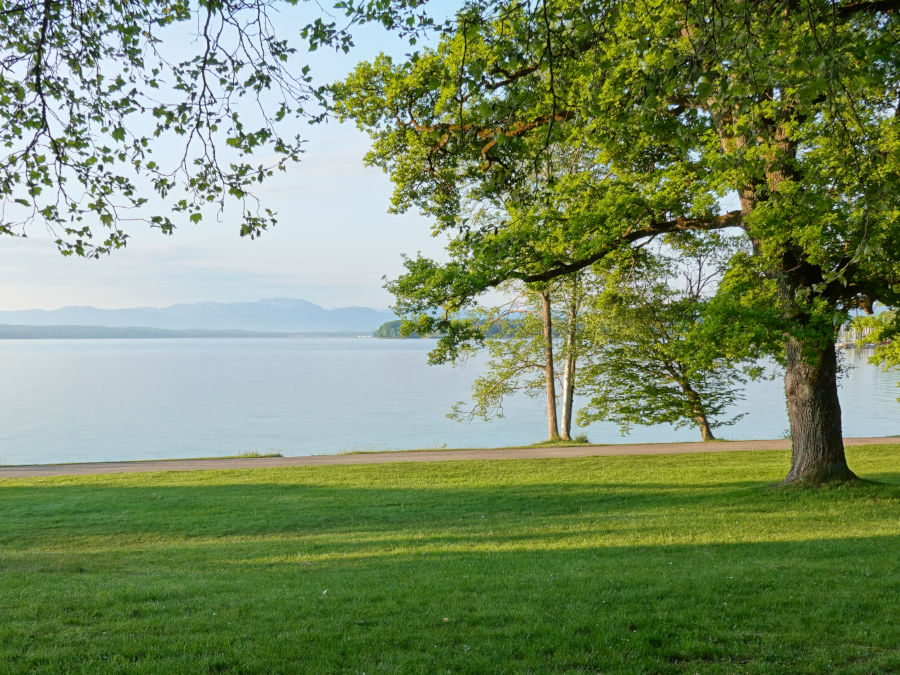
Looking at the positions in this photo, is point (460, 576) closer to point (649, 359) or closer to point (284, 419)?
point (649, 359)

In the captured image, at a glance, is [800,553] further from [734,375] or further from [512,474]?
[734,375]

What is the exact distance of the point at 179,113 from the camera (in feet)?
22.0

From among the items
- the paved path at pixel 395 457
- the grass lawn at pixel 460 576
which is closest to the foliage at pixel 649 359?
the paved path at pixel 395 457

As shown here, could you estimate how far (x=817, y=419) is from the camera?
13.1 m

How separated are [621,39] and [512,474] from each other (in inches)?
414

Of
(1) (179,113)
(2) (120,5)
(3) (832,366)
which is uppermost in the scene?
(2) (120,5)

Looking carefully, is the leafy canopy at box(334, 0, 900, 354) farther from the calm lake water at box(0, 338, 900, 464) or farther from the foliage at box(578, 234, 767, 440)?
the calm lake water at box(0, 338, 900, 464)

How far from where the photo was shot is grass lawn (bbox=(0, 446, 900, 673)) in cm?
507

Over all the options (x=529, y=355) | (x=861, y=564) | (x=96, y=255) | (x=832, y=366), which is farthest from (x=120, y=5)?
(x=529, y=355)

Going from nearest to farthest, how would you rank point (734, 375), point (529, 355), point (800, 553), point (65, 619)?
point (65, 619) → point (800, 553) → point (734, 375) → point (529, 355)

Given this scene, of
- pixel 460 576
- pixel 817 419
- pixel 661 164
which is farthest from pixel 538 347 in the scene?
pixel 460 576

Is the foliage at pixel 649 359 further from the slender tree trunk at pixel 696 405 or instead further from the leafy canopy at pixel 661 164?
the leafy canopy at pixel 661 164

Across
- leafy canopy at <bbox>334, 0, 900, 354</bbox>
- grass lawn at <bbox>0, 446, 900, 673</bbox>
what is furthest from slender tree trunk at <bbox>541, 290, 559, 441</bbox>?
leafy canopy at <bbox>334, 0, 900, 354</bbox>

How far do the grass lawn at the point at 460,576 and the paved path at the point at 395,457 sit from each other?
3.93 meters
